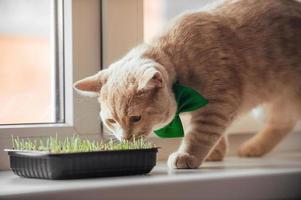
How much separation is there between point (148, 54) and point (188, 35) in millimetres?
110

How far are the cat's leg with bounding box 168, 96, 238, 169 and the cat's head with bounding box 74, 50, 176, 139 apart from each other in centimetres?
9

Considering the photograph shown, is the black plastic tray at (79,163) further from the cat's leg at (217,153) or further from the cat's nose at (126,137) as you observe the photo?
the cat's leg at (217,153)

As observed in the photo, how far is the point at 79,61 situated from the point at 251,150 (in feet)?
1.71

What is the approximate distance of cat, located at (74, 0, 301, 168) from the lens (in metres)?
1.33

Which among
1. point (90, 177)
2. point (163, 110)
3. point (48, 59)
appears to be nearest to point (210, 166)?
point (163, 110)

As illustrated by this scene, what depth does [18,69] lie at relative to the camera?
154cm

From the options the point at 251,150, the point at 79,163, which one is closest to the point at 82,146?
the point at 79,163

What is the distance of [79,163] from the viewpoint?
1.19 metres

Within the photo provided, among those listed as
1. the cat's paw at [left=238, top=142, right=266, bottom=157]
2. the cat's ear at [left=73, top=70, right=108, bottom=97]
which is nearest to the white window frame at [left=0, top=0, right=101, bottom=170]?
the cat's ear at [left=73, top=70, right=108, bottom=97]

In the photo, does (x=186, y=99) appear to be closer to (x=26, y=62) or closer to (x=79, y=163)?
(x=79, y=163)

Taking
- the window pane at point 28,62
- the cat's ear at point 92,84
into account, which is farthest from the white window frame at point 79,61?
the cat's ear at point 92,84

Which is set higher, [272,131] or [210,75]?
[210,75]

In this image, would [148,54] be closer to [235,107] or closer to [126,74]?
[126,74]

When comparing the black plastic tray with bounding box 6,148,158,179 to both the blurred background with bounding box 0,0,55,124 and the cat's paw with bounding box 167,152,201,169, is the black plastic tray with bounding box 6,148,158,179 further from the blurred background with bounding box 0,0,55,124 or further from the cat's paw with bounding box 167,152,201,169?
the blurred background with bounding box 0,0,55,124
